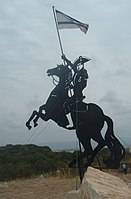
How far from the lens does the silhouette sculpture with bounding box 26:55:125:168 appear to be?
39.3 ft

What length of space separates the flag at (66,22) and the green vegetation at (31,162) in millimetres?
5363

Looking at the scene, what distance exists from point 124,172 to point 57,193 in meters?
5.67

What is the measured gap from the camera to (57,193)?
12.0m

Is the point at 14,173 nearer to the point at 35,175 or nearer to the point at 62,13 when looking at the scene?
the point at 35,175

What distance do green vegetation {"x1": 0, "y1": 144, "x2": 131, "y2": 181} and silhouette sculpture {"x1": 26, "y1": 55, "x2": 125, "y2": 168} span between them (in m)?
4.46

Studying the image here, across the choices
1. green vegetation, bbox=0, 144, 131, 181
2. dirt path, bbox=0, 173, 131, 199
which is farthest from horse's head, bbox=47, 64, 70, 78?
green vegetation, bbox=0, 144, 131, 181

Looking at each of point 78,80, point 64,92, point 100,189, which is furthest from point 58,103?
point 100,189

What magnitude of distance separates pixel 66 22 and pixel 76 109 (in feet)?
8.27

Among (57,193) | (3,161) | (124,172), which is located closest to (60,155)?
(3,161)

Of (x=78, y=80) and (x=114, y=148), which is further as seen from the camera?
(x=114, y=148)

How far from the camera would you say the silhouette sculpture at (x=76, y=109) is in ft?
39.3

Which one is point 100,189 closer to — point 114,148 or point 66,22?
point 114,148

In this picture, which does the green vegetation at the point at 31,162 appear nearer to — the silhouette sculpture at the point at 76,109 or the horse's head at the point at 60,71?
the silhouette sculpture at the point at 76,109

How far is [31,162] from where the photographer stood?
65.2ft
